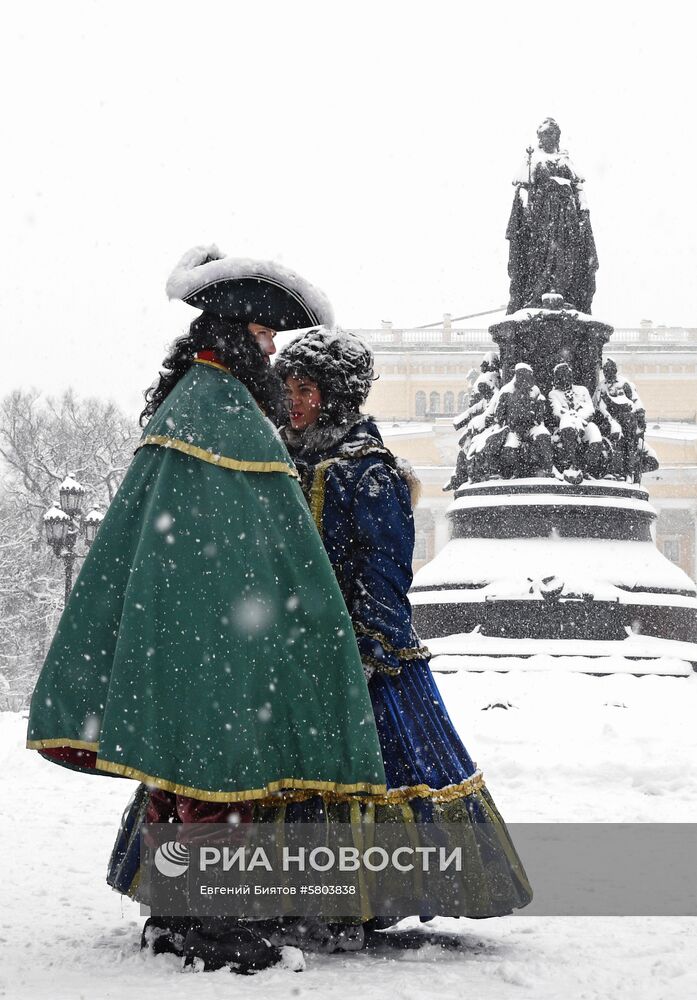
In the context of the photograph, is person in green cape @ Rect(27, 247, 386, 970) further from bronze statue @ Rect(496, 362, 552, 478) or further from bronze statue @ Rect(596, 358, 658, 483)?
bronze statue @ Rect(596, 358, 658, 483)

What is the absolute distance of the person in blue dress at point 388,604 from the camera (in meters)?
3.66

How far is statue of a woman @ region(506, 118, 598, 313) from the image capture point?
12.7 meters

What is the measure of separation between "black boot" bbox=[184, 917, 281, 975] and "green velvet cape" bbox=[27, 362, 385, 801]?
1.06 ft

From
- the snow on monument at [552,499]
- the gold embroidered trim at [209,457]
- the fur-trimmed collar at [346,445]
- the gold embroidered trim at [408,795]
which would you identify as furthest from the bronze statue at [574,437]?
the gold embroidered trim at [209,457]

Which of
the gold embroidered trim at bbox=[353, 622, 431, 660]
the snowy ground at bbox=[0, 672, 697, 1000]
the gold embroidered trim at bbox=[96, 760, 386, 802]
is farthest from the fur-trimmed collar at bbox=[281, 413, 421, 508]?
the snowy ground at bbox=[0, 672, 697, 1000]

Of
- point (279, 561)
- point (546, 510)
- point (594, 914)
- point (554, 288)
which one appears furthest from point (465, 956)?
point (554, 288)

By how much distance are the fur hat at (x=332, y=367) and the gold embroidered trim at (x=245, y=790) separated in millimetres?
1118

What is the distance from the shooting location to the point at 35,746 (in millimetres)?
3273

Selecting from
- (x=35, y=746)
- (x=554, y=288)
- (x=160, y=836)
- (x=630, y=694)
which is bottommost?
(x=630, y=694)

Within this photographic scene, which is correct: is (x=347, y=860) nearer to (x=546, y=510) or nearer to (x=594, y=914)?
(x=594, y=914)

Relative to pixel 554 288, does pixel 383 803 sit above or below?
below

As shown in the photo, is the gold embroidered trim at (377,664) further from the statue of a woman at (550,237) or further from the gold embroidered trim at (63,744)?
the statue of a woman at (550,237)

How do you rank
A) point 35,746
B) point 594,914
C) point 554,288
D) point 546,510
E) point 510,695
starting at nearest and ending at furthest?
point 35,746
point 594,914
point 510,695
point 546,510
point 554,288

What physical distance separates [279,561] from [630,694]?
660 cm
